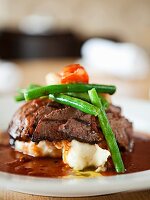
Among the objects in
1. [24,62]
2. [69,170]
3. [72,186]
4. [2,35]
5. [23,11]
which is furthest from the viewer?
[23,11]

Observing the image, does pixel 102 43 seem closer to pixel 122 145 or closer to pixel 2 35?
pixel 2 35

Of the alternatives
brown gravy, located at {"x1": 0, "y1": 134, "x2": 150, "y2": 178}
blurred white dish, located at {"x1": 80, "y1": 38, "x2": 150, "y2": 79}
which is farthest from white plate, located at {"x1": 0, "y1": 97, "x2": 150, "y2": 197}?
blurred white dish, located at {"x1": 80, "y1": 38, "x2": 150, "y2": 79}

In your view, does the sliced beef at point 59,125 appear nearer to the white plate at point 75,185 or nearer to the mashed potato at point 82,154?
the mashed potato at point 82,154

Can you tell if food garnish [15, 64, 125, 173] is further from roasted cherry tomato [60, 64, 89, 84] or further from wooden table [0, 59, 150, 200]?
wooden table [0, 59, 150, 200]

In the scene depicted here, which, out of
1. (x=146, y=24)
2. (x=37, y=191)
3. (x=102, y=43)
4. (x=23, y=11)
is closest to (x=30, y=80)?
(x=102, y=43)

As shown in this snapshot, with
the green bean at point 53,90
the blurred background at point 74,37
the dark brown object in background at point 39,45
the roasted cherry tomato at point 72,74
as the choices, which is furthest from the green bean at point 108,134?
the dark brown object in background at point 39,45

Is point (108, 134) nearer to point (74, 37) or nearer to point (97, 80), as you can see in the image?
point (97, 80)
